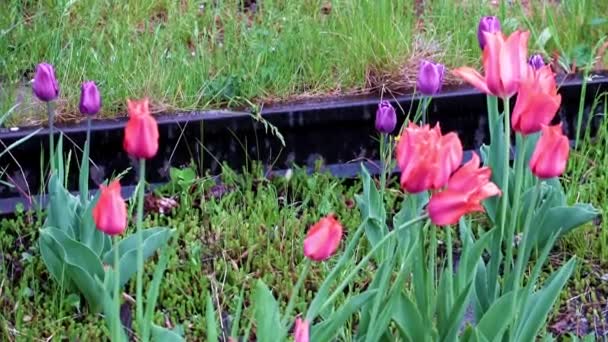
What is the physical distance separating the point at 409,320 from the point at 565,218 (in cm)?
74

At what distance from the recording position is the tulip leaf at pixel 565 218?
230cm

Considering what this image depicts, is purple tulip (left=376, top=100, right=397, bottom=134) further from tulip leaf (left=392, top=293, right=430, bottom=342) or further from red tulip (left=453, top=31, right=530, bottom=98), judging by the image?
red tulip (left=453, top=31, right=530, bottom=98)

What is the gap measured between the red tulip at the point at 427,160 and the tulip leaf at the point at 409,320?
43 centimetres

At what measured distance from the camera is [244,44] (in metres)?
3.30

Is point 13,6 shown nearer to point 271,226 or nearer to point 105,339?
point 271,226

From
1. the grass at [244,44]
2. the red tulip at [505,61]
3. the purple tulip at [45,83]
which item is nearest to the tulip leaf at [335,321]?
the red tulip at [505,61]

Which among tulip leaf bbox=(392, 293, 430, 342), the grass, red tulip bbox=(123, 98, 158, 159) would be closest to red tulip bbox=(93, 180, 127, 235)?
red tulip bbox=(123, 98, 158, 159)

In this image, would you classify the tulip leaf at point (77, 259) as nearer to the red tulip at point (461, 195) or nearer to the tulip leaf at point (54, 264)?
the tulip leaf at point (54, 264)

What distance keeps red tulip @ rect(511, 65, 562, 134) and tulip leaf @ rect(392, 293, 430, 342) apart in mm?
423

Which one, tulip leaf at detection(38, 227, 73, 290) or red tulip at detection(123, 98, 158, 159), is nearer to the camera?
red tulip at detection(123, 98, 158, 159)

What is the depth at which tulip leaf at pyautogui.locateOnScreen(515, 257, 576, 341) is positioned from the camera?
69.1 inches

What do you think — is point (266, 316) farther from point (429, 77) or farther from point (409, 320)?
point (429, 77)

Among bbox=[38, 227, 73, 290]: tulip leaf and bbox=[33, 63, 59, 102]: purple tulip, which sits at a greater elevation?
bbox=[33, 63, 59, 102]: purple tulip

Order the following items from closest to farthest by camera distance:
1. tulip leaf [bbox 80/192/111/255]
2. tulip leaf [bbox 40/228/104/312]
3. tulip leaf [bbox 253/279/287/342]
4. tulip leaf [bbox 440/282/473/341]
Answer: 1. tulip leaf [bbox 253/279/287/342]
2. tulip leaf [bbox 440/282/473/341]
3. tulip leaf [bbox 40/228/104/312]
4. tulip leaf [bbox 80/192/111/255]
